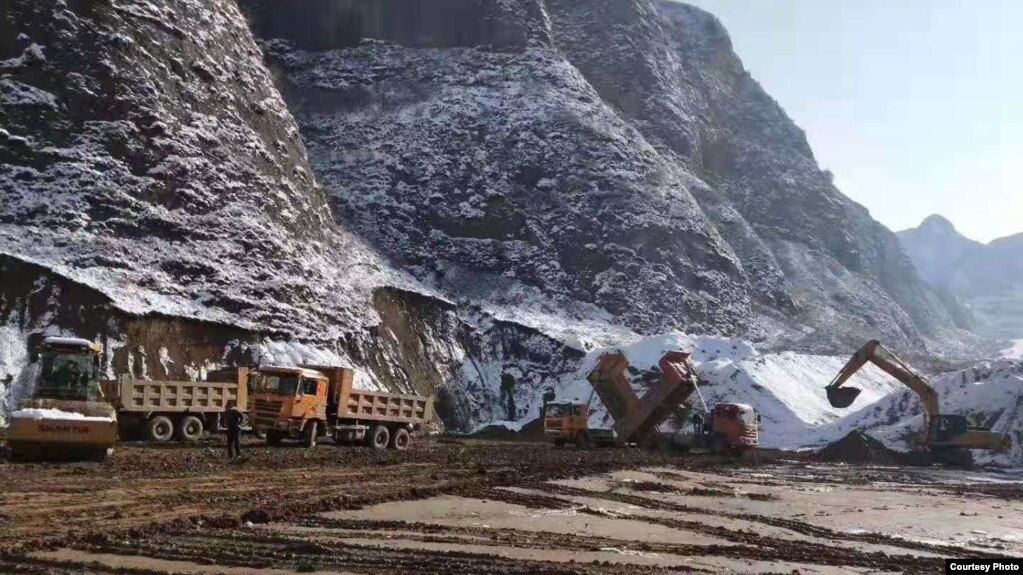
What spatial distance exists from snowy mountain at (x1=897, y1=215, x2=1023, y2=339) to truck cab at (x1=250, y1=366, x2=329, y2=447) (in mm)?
144936

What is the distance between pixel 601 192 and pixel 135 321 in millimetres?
37267

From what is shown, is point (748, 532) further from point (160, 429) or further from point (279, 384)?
point (160, 429)

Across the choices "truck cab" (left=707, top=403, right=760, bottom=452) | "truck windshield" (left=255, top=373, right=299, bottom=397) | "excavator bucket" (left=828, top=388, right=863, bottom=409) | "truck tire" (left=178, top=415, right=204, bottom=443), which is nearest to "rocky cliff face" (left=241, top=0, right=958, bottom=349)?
"excavator bucket" (left=828, top=388, right=863, bottom=409)

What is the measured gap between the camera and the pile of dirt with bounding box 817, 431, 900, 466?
3183cm

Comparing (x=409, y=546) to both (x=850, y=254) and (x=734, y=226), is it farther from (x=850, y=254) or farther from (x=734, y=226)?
(x=850, y=254)

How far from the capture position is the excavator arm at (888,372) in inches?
1307

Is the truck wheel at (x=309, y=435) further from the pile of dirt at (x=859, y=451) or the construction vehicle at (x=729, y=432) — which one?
the pile of dirt at (x=859, y=451)

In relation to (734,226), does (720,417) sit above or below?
below

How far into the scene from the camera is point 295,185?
46438mm

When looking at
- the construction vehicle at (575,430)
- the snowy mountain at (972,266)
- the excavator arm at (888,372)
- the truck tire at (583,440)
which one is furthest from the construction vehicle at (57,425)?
the snowy mountain at (972,266)

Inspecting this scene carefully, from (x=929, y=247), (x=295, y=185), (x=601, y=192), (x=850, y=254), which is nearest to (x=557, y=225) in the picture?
(x=601, y=192)

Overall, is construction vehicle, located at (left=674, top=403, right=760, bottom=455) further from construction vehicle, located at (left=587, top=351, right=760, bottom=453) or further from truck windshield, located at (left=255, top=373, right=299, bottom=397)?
truck windshield, located at (left=255, top=373, right=299, bottom=397)

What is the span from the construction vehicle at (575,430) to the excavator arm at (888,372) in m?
12.2

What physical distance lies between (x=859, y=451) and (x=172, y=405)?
2427cm
